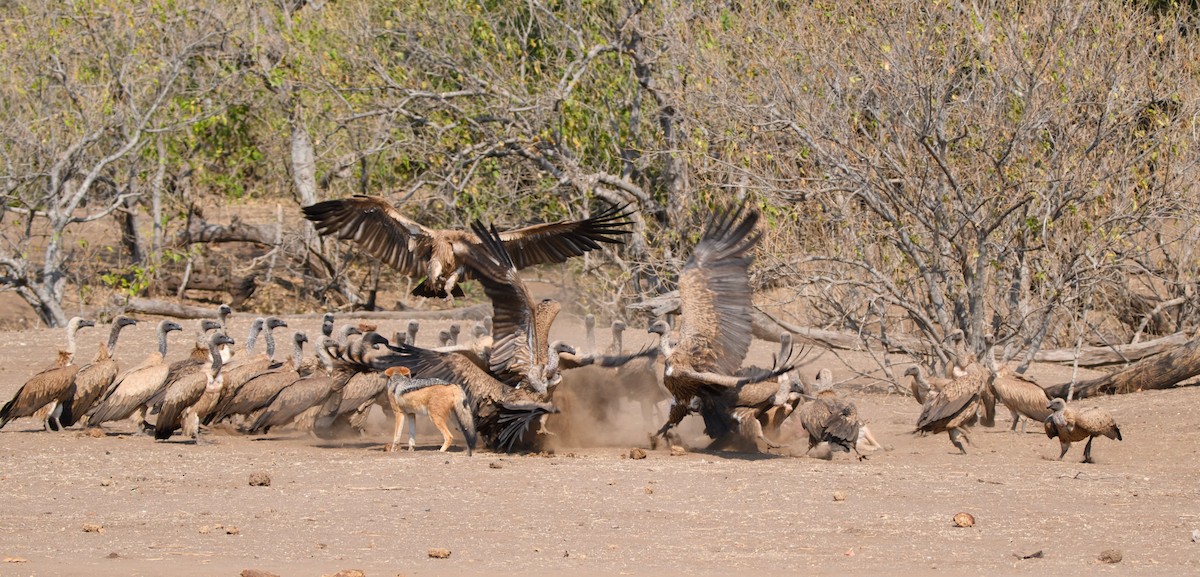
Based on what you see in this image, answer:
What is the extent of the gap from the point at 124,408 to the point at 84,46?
9532 millimetres

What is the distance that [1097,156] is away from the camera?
12.4 meters

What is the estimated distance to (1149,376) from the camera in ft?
42.7

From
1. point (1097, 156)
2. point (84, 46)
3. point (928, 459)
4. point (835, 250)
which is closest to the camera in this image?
point (928, 459)

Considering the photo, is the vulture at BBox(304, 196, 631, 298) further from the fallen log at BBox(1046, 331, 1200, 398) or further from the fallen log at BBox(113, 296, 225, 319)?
the fallen log at BBox(113, 296, 225, 319)

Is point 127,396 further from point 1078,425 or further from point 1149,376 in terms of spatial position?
point 1149,376

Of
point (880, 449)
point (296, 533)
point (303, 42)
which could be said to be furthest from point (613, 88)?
point (296, 533)

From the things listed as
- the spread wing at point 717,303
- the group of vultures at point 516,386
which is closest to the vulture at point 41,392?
the group of vultures at point 516,386

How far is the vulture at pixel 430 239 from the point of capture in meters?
12.5

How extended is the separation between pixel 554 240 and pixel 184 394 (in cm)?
362

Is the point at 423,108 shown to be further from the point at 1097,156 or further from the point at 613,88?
the point at 1097,156

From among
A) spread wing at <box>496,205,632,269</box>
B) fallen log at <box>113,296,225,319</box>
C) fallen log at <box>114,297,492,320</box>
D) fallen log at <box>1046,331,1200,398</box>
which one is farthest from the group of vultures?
fallen log at <box>113,296,225,319</box>

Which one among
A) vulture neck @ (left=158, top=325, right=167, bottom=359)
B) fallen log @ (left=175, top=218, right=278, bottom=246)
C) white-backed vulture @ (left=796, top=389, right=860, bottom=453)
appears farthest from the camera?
fallen log @ (left=175, top=218, right=278, bottom=246)

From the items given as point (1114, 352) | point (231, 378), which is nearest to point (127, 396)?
point (231, 378)

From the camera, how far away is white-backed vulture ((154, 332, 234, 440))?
1032 centimetres
